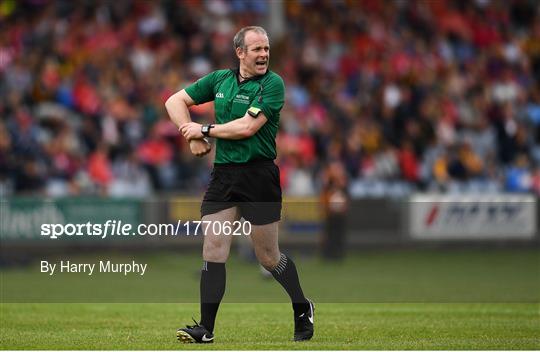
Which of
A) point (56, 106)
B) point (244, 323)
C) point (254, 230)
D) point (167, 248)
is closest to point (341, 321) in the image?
point (244, 323)

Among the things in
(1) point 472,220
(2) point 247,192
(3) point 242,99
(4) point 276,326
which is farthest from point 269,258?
(1) point 472,220

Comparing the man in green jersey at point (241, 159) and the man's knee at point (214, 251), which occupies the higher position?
the man in green jersey at point (241, 159)

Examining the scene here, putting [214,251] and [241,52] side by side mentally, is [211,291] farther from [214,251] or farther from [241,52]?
[241,52]

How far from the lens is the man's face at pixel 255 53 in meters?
9.16

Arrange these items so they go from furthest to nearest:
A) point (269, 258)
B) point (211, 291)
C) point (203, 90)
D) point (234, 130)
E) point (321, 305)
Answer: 1. point (321, 305)
2. point (203, 90)
3. point (269, 258)
4. point (211, 291)
5. point (234, 130)

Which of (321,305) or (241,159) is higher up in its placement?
(241,159)

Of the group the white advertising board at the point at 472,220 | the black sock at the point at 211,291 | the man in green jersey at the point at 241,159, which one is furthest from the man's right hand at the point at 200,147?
the white advertising board at the point at 472,220

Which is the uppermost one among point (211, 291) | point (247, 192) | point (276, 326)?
point (247, 192)

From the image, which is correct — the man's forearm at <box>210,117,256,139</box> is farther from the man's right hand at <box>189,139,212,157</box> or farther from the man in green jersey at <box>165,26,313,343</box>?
the man's right hand at <box>189,139,212,157</box>

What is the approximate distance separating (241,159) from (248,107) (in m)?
0.40

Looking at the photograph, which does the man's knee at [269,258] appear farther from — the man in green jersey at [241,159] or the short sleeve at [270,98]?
the short sleeve at [270,98]

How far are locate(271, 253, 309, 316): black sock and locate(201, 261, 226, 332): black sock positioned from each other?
1.60 feet

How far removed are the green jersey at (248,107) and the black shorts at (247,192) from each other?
0.08 meters

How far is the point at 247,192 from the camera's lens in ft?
30.5
